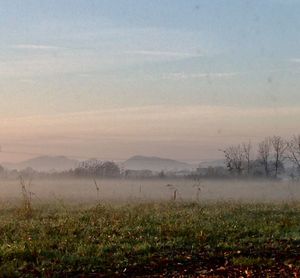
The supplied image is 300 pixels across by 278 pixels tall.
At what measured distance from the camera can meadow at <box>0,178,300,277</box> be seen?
12.1m

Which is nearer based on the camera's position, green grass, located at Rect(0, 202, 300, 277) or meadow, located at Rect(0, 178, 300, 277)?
meadow, located at Rect(0, 178, 300, 277)

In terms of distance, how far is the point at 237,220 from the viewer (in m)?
19.1

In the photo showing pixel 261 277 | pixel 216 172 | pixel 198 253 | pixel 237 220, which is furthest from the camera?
pixel 216 172

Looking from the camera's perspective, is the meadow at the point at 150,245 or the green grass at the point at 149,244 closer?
the meadow at the point at 150,245

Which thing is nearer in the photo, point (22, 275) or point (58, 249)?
point (22, 275)

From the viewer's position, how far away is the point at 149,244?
14.5 metres

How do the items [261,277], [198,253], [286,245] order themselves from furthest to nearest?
1. [286,245]
2. [198,253]
3. [261,277]

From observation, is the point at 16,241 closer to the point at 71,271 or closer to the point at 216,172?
the point at 71,271

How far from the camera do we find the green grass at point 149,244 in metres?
12.2

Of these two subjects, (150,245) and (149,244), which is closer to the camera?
(150,245)

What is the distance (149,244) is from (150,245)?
0.17 metres

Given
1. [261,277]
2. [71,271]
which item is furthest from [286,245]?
[71,271]

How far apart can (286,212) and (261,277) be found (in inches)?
456

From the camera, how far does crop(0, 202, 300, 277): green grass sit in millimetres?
12211
